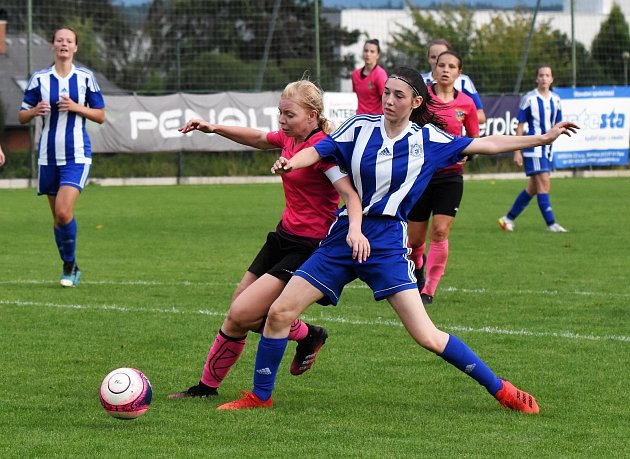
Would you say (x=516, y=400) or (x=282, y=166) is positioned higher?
(x=282, y=166)

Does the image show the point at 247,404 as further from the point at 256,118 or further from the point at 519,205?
the point at 256,118

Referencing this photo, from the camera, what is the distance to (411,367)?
6.67m

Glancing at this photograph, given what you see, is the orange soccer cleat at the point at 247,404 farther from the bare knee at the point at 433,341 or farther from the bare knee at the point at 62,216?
the bare knee at the point at 62,216

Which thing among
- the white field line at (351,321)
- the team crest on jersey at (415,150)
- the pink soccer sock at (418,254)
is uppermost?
the team crest on jersey at (415,150)

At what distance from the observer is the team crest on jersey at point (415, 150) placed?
5609 mm

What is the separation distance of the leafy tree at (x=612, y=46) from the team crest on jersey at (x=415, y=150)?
2446 cm

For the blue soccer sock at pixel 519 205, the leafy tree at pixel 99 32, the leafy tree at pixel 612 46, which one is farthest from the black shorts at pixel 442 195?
the leafy tree at pixel 612 46

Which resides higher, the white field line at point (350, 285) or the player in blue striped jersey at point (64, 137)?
the player in blue striped jersey at point (64, 137)

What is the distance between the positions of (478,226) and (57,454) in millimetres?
11677

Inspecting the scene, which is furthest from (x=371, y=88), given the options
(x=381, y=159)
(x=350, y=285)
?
(x=381, y=159)

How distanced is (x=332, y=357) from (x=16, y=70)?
2580 centimetres

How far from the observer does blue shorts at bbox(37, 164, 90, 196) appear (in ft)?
33.6

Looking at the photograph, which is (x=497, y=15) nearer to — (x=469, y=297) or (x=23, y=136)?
(x=23, y=136)

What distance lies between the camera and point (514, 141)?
220 inches
